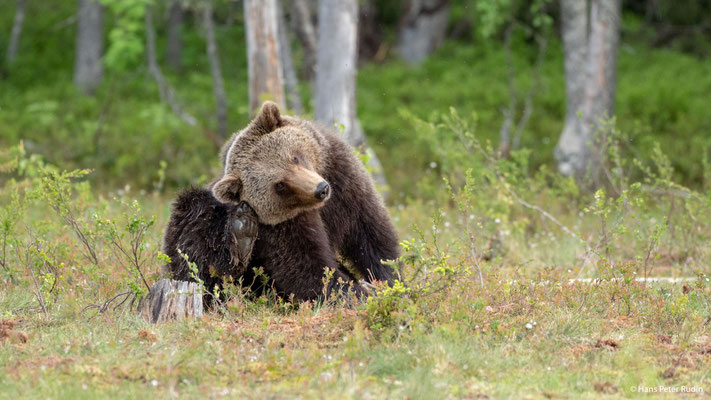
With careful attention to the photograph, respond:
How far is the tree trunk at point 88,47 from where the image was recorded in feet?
68.6

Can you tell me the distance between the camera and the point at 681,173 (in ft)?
49.7

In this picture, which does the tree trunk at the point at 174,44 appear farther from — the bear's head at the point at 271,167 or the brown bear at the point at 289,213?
the bear's head at the point at 271,167

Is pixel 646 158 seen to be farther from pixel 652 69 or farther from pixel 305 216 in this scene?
pixel 305 216

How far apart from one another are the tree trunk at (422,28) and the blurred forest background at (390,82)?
4 centimetres

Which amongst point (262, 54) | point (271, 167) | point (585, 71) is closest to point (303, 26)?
point (262, 54)

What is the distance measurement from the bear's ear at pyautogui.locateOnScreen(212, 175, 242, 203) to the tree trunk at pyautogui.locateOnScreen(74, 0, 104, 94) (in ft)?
55.6

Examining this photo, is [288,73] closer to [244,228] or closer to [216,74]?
[216,74]

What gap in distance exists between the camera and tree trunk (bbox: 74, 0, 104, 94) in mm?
20922

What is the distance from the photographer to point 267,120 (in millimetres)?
5770

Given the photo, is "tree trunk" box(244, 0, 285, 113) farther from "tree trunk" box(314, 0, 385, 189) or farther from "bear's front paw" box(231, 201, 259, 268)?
"bear's front paw" box(231, 201, 259, 268)

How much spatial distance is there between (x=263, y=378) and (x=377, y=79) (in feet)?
56.9

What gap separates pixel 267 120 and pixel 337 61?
672 cm

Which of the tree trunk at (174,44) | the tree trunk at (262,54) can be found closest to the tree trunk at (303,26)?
the tree trunk at (262,54)

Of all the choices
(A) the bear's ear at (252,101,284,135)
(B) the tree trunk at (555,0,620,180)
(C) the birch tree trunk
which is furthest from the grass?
(C) the birch tree trunk
